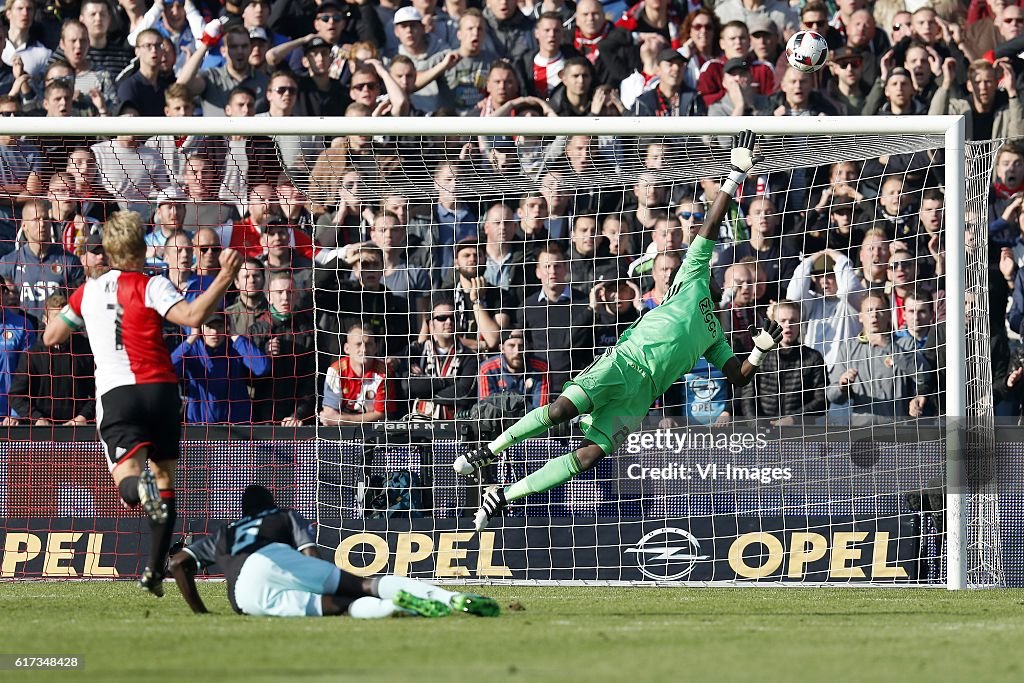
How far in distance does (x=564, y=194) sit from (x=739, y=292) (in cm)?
198

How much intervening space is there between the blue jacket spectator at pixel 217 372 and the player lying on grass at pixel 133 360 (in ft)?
15.4

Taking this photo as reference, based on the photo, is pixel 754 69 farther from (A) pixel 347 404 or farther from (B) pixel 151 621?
(B) pixel 151 621

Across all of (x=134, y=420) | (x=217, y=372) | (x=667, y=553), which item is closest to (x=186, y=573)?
(x=134, y=420)

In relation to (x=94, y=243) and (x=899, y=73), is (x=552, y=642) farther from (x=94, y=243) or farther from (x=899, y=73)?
(x=899, y=73)

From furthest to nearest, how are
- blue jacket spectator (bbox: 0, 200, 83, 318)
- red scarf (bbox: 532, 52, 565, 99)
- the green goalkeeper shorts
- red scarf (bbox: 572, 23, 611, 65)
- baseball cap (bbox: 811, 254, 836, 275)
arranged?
red scarf (bbox: 572, 23, 611, 65) < red scarf (bbox: 532, 52, 565, 99) < baseball cap (bbox: 811, 254, 836, 275) < blue jacket spectator (bbox: 0, 200, 83, 318) < the green goalkeeper shorts

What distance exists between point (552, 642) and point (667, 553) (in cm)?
525

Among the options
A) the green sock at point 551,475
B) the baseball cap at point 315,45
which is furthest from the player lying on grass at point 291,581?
the baseball cap at point 315,45

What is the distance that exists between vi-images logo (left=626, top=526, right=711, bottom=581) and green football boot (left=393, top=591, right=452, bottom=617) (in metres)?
4.58

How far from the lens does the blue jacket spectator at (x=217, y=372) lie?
1352cm

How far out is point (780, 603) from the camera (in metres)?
10.3

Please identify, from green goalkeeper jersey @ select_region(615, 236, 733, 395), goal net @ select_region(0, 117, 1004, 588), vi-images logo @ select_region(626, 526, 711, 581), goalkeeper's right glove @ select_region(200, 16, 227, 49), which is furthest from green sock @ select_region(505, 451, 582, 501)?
goalkeeper's right glove @ select_region(200, 16, 227, 49)

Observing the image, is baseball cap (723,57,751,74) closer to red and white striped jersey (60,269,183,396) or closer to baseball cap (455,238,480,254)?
baseball cap (455,238,480,254)

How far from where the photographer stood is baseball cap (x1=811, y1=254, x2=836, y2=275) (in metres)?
13.7

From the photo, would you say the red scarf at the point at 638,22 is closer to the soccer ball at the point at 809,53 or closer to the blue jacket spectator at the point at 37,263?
the soccer ball at the point at 809,53
